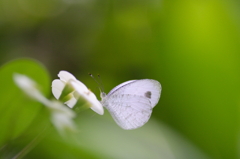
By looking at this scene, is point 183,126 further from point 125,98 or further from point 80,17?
point 80,17

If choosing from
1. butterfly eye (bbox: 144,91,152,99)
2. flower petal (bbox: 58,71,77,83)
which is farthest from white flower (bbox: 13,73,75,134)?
butterfly eye (bbox: 144,91,152,99)

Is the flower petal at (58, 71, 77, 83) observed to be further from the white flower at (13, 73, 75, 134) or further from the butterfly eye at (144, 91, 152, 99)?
the butterfly eye at (144, 91, 152, 99)

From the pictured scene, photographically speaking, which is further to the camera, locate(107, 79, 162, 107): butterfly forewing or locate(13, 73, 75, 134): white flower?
locate(107, 79, 162, 107): butterfly forewing

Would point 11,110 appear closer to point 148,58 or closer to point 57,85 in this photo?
point 57,85

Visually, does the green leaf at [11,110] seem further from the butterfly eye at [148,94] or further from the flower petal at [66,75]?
the butterfly eye at [148,94]

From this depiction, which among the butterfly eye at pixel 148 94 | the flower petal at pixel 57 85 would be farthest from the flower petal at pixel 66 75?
the butterfly eye at pixel 148 94

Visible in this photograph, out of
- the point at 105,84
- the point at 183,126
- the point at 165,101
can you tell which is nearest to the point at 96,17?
the point at 105,84
